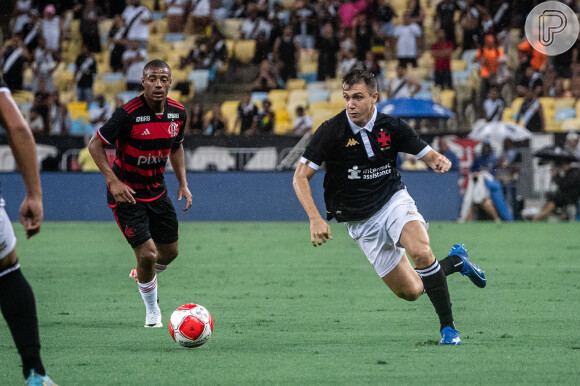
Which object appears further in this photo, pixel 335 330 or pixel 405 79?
pixel 405 79

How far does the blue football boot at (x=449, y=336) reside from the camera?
6.90 metres

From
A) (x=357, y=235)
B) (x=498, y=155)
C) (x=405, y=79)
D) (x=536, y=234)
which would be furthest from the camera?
(x=405, y=79)

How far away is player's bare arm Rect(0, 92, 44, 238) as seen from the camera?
4.49m

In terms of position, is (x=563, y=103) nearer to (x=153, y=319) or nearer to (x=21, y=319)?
(x=153, y=319)

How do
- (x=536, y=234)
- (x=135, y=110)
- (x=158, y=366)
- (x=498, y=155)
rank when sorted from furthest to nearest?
(x=498, y=155) → (x=536, y=234) → (x=135, y=110) → (x=158, y=366)

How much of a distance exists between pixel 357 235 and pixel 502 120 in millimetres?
16062

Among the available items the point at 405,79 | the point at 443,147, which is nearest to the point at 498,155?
the point at 443,147

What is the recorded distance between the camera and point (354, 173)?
756 cm

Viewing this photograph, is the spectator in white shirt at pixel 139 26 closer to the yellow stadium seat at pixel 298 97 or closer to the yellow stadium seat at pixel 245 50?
the yellow stadium seat at pixel 245 50

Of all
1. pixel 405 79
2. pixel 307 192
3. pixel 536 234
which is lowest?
pixel 536 234

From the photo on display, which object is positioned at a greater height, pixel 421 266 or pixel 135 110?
pixel 135 110

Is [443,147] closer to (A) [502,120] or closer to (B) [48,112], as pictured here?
(A) [502,120]

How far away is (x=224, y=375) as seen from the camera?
5.86 metres
